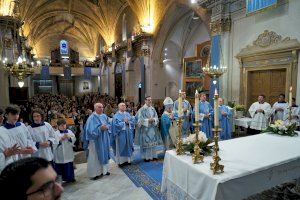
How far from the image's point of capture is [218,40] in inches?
402

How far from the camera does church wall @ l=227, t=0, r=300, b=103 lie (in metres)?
7.60

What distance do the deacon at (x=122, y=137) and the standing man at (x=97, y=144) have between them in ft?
2.08

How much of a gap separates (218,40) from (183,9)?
5.54 meters

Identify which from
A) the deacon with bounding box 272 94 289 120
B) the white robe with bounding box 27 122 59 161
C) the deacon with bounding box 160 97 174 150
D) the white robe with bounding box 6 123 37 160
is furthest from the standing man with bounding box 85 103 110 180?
the deacon with bounding box 272 94 289 120

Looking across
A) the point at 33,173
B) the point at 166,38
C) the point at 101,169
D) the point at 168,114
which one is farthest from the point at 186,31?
the point at 33,173

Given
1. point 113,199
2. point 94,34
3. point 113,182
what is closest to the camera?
point 113,199

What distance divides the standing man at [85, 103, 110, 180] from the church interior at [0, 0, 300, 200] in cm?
2

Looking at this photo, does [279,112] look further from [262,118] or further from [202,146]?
[202,146]

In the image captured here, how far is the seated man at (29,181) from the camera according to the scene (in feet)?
3.32

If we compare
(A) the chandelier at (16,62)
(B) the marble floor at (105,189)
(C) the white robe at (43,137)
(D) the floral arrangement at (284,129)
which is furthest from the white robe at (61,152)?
(A) the chandelier at (16,62)

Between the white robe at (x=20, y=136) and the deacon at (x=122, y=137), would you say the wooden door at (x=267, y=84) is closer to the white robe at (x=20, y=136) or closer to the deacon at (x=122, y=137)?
the deacon at (x=122, y=137)

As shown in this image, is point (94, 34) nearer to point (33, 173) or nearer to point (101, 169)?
point (101, 169)

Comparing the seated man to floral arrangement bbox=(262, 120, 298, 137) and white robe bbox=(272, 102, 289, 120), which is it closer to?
floral arrangement bbox=(262, 120, 298, 137)

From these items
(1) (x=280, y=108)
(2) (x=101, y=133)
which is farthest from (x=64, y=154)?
(1) (x=280, y=108)
